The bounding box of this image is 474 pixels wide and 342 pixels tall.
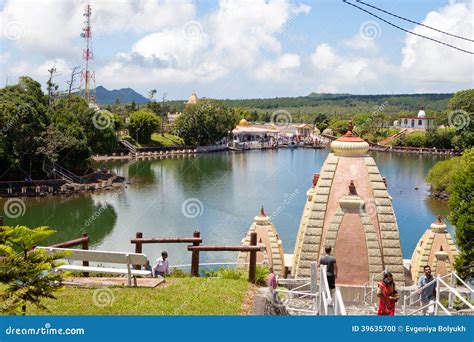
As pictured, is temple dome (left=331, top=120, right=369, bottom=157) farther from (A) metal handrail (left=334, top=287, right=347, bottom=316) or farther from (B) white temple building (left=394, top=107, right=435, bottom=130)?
(B) white temple building (left=394, top=107, right=435, bottom=130)

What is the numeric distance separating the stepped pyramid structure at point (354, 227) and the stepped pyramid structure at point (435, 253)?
3.75 meters

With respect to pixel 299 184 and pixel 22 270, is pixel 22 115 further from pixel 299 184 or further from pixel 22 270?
pixel 22 270

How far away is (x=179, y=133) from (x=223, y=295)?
79108mm

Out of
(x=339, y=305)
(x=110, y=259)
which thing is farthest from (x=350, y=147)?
(x=339, y=305)

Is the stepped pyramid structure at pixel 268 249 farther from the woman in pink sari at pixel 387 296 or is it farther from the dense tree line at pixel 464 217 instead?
the dense tree line at pixel 464 217

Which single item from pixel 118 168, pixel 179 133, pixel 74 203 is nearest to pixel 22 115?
pixel 74 203

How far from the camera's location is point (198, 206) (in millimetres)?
41156

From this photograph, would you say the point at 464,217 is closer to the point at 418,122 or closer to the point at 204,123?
the point at 204,123

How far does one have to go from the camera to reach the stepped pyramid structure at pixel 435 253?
1603 centimetres

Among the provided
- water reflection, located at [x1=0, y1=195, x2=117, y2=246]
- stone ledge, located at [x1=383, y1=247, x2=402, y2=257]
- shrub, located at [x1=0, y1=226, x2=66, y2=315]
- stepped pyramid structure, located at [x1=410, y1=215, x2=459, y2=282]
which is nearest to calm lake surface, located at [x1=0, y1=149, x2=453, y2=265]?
water reflection, located at [x1=0, y1=195, x2=117, y2=246]

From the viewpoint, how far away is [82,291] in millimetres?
8789

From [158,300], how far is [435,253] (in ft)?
33.7

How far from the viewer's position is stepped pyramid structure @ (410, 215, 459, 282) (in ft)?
52.6

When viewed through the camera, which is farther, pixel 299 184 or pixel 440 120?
pixel 440 120
